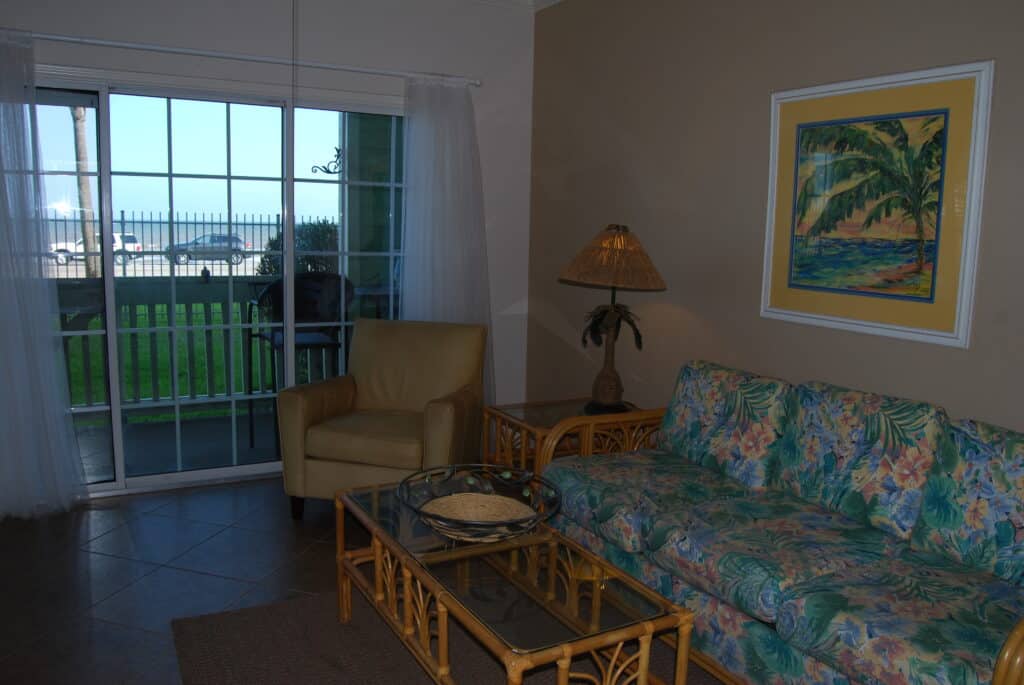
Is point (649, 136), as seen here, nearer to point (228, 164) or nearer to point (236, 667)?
point (228, 164)

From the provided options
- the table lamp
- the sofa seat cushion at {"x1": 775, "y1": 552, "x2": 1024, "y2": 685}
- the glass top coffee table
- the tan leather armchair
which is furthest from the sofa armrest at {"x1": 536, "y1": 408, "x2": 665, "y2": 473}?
the sofa seat cushion at {"x1": 775, "y1": 552, "x2": 1024, "y2": 685}

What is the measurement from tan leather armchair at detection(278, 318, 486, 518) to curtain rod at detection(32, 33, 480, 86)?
1.36 meters

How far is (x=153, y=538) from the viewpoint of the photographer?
12.1ft

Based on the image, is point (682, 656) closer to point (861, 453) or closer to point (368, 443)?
point (861, 453)

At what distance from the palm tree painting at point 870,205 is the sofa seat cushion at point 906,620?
1.03 m

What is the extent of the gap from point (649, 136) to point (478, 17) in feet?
4.70

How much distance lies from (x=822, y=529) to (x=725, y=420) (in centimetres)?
73

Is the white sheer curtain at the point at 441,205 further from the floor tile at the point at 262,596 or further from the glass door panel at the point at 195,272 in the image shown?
the floor tile at the point at 262,596

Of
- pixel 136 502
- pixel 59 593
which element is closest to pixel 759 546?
pixel 59 593

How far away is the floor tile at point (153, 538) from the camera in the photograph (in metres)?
3.53

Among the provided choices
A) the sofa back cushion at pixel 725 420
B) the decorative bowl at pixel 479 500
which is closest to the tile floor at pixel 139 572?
the decorative bowl at pixel 479 500

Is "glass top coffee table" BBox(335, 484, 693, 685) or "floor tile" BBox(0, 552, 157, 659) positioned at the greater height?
"glass top coffee table" BBox(335, 484, 693, 685)

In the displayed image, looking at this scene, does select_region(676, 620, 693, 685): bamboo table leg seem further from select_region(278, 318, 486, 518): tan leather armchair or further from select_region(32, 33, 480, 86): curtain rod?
select_region(32, 33, 480, 86): curtain rod

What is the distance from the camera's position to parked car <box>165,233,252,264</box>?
4289mm
